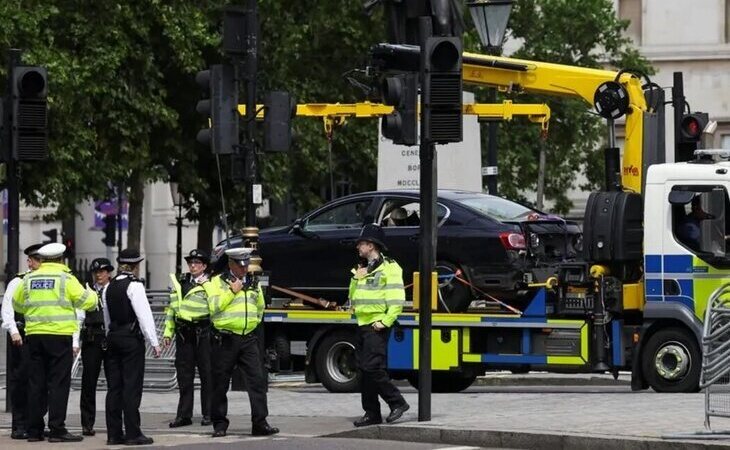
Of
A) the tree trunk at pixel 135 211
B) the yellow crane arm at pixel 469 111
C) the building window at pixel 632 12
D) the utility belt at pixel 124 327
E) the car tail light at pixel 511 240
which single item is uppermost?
the building window at pixel 632 12

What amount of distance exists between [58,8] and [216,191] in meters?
6.76

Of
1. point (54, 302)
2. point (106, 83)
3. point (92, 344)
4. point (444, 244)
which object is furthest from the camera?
point (106, 83)

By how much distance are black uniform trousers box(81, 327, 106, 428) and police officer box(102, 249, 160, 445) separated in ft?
1.45

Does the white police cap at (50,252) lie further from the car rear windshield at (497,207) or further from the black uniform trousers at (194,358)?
the car rear windshield at (497,207)

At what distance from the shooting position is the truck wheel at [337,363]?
22797mm

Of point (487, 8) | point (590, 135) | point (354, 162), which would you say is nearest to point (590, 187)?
point (590, 135)

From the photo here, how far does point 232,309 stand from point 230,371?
0.53 metres

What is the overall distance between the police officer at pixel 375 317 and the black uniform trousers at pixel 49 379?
250cm

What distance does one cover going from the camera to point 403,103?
17.2 m

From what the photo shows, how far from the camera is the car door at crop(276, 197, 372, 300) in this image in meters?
22.7

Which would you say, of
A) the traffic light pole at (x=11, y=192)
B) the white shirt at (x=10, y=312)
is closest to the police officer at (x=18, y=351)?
the white shirt at (x=10, y=312)

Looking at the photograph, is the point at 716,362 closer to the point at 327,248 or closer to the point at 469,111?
the point at 327,248

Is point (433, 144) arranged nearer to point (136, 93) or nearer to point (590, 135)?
point (136, 93)

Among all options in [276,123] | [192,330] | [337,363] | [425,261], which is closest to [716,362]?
[425,261]
